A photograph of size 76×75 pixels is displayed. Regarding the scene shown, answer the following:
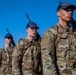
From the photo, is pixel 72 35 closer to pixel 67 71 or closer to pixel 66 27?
pixel 66 27

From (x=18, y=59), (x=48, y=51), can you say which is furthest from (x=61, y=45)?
(x=18, y=59)

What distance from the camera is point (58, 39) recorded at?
667cm

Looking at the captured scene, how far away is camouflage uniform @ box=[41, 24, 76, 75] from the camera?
6.61 m

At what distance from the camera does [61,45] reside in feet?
22.0

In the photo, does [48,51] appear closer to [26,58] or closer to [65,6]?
[65,6]

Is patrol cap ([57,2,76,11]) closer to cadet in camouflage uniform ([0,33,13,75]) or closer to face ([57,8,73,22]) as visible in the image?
face ([57,8,73,22])

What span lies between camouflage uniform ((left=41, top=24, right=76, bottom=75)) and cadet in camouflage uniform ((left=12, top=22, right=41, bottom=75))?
4.13 m

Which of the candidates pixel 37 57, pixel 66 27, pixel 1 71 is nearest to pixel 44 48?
pixel 66 27

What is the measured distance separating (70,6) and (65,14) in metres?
0.19

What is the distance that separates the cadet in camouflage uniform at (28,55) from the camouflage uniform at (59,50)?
4.13 m

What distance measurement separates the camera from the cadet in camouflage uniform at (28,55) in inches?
427

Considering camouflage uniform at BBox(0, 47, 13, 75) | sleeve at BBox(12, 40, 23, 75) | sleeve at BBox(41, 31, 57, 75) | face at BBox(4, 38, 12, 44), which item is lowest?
sleeve at BBox(41, 31, 57, 75)

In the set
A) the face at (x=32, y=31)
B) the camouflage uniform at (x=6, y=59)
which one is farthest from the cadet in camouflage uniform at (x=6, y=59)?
the face at (x=32, y=31)

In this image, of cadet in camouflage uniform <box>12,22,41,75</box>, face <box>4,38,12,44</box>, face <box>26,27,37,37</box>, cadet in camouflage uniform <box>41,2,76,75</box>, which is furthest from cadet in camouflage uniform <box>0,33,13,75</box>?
cadet in camouflage uniform <box>41,2,76,75</box>
